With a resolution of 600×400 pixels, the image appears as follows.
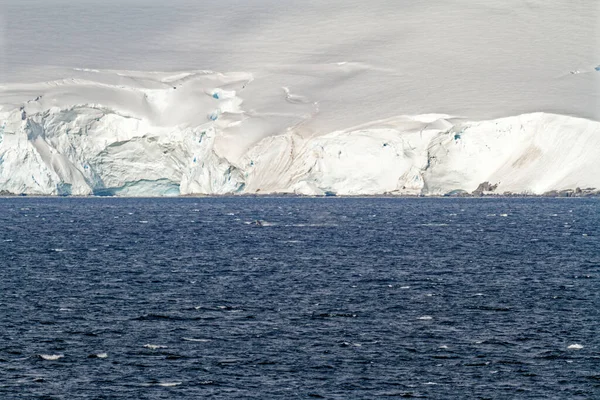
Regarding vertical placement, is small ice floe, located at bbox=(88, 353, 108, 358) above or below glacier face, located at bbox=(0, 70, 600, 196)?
above

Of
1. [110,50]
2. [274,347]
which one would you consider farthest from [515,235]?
[110,50]

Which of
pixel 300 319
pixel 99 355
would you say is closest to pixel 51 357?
pixel 99 355

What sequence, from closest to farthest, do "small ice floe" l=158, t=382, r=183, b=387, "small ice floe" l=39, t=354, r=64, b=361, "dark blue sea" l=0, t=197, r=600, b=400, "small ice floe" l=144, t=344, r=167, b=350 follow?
1. "small ice floe" l=158, t=382, r=183, b=387
2. "dark blue sea" l=0, t=197, r=600, b=400
3. "small ice floe" l=39, t=354, r=64, b=361
4. "small ice floe" l=144, t=344, r=167, b=350

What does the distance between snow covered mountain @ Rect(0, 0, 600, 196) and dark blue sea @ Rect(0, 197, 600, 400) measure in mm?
46341

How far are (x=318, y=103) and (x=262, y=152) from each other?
15.4 meters

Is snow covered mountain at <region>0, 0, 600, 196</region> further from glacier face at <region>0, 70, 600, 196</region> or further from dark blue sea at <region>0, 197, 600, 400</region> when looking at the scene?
dark blue sea at <region>0, 197, 600, 400</region>

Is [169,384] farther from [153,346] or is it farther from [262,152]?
[262,152]

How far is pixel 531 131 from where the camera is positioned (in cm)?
9512

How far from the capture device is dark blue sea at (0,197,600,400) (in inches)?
742

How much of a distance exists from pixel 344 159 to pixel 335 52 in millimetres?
36975

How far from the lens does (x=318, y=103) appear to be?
11431cm

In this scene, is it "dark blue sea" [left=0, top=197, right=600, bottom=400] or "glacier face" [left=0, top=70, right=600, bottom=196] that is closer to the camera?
"dark blue sea" [left=0, top=197, right=600, bottom=400]

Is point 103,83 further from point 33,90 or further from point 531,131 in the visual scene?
point 531,131

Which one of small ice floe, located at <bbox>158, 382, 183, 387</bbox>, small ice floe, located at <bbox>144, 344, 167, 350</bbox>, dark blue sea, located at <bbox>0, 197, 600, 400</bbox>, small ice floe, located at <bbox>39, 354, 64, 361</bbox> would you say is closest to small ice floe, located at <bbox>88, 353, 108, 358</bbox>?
dark blue sea, located at <bbox>0, 197, 600, 400</bbox>
